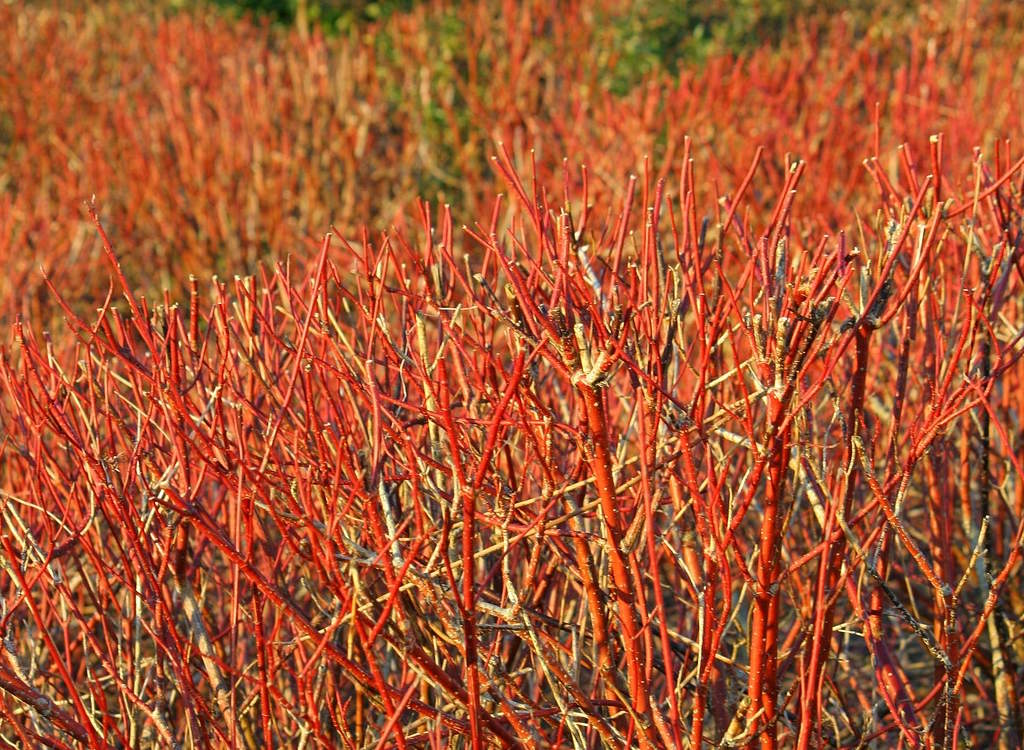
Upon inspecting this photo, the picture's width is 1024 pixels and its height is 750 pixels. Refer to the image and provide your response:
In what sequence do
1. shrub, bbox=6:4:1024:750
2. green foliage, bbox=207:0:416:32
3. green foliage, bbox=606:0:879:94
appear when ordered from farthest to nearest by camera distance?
1. green foliage, bbox=207:0:416:32
2. green foliage, bbox=606:0:879:94
3. shrub, bbox=6:4:1024:750

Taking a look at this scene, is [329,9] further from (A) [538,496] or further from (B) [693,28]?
(A) [538,496]

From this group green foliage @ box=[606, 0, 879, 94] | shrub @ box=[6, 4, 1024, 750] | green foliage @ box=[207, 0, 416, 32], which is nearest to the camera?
shrub @ box=[6, 4, 1024, 750]

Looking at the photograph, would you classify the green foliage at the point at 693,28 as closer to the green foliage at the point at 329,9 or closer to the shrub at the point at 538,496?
the green foliage at the point at 329,9

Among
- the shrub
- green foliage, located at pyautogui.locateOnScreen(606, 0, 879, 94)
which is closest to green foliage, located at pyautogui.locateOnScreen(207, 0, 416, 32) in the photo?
green foliage, located at pyautogui.locateOnScreen(606, 0, 879, 94)

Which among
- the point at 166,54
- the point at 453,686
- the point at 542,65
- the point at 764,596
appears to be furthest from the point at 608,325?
the point at 166,54

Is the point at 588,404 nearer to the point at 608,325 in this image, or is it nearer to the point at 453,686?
the point at 608,325

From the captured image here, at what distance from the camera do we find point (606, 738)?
1.73 meters

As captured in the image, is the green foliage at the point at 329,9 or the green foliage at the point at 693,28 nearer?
the green foliage at the point at 693,28

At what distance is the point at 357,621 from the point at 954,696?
0.93 metres

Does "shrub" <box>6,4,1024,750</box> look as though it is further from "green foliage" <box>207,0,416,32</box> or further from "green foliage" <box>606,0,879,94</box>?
"green foliage" <box>207,0,416,32</box>

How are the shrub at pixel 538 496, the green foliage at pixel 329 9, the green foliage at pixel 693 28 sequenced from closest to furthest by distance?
1. the shrub at pixel 538 496
2. the green foliage at pixel 693 28
3. the green foliage at pixel 329 9

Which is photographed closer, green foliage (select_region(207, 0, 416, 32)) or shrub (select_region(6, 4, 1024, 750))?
shrub (select_region(6, 4, 1024, 750))

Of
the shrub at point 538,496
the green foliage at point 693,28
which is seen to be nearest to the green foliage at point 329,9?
the green foliage at point 693,28

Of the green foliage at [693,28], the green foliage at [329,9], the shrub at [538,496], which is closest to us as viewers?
the shrub at [538,496]
